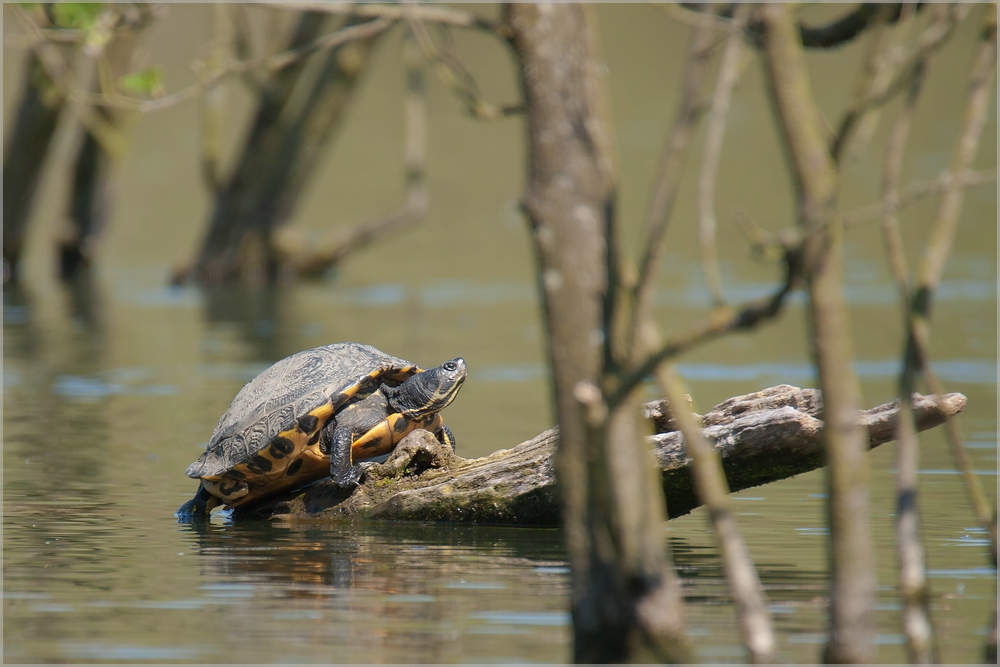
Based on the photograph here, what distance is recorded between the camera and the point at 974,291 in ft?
67.4

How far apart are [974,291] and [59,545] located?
17.4 m

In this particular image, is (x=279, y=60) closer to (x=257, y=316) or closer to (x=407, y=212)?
(x=257, y=316)

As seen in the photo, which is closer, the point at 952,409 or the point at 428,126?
the point at 952,409

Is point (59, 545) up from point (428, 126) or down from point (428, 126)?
down

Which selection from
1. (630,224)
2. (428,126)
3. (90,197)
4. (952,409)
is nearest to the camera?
(952,409)

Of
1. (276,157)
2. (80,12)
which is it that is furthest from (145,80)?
(276,157)

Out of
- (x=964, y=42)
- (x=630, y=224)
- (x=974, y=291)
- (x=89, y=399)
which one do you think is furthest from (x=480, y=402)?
(x=964, y=42)

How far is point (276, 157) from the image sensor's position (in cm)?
2242

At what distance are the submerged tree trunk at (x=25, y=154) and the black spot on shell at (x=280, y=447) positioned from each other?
54.3 ft

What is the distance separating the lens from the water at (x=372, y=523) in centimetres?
461

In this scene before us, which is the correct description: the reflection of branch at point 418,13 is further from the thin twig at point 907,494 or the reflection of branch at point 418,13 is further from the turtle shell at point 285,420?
the turtle shell at point 285,420

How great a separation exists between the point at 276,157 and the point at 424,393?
16.2 metres

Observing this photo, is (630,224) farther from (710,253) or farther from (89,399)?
(710,253)

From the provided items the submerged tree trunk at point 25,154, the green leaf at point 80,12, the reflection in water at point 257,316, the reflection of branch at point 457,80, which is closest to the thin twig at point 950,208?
the reflection of branch at point 457,80
